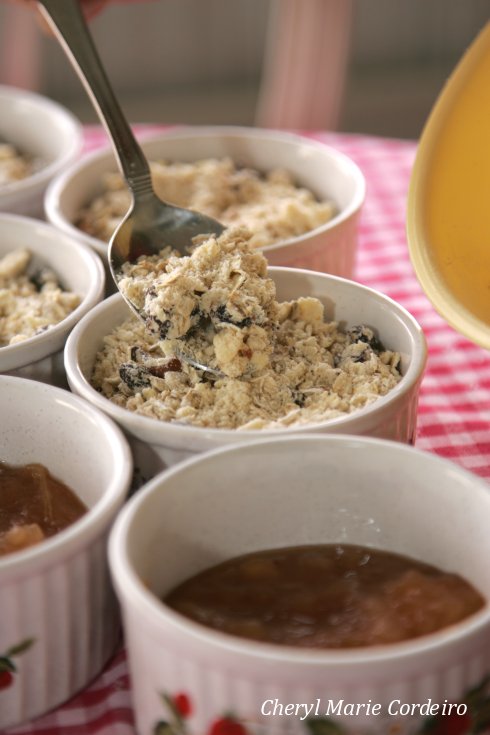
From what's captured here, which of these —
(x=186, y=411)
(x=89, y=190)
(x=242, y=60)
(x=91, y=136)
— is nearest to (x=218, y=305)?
(x=186, y=411)

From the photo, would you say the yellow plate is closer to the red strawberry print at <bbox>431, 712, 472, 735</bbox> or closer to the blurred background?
the red strawberry print at <bbox>431, 712, 472, 735</bbox>

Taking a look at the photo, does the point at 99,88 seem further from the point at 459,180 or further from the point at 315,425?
the point at 315,425

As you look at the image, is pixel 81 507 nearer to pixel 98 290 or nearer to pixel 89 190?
pixel 98 290

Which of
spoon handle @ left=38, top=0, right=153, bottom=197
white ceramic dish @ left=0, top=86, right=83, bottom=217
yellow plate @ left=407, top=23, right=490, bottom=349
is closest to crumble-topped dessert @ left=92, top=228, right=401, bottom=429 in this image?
yellow plate @ left=407, top=23, right=490, bottom=349

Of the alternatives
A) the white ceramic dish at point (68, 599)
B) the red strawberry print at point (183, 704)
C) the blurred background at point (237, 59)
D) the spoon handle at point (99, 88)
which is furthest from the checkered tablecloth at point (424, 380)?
the blurred background at point (237, 59)

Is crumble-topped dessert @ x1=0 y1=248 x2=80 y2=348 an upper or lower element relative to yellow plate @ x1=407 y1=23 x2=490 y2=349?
lower

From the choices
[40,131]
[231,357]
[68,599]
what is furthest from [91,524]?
[40,131]
